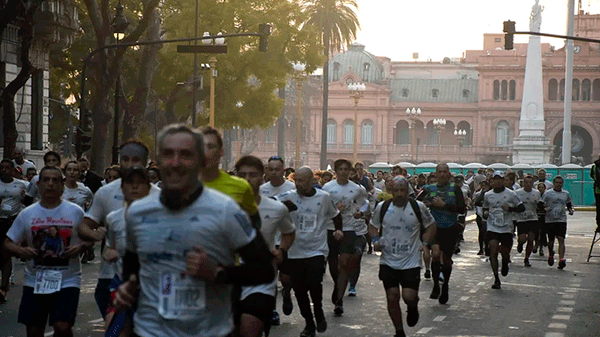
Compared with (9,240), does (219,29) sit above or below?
above

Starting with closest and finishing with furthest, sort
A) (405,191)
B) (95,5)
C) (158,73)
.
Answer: (405,191), (95,5), (158,73)

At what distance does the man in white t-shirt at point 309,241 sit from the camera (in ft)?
39.0

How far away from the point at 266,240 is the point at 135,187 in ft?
3.24

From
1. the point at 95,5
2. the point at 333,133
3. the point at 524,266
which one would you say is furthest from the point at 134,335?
the point at 333,133

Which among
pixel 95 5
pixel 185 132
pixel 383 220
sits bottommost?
pixel 383 220

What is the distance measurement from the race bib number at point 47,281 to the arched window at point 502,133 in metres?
103

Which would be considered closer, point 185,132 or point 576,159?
point 185,132

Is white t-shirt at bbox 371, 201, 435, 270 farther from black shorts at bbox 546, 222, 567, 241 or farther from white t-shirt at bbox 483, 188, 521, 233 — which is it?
black shorts at bbox 546, 222, 567, 241

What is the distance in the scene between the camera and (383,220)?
12305 millimetres

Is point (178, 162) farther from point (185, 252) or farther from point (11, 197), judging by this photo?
point (11, 197)

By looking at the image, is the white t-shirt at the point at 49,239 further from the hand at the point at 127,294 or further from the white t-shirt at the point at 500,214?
the white t-shirt at the point at 500,214

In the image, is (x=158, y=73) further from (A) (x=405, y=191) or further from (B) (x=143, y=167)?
(B) (x=143, y=167)

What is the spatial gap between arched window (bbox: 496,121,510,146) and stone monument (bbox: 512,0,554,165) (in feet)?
95.5

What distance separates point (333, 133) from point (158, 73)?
72376 mm
